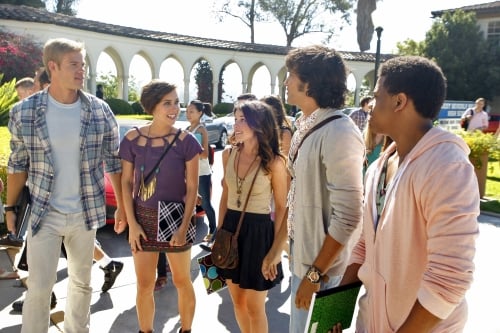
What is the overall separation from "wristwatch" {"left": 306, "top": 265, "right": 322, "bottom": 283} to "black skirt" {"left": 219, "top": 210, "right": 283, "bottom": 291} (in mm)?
911

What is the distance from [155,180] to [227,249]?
0.73 metres

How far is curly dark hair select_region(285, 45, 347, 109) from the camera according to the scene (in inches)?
92.5

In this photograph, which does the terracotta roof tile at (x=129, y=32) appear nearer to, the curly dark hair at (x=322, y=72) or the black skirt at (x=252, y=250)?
the black skirt at (x=252, y=250)

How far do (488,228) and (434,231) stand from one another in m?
7.13

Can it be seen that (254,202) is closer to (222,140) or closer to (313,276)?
A: (313,276)

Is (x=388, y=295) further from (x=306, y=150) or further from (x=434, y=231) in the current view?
(x=306, y=150)

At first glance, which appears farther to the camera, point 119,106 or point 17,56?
point 119,106

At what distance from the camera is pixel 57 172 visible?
3.12 metres

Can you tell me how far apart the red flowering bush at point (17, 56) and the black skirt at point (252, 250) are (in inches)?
735

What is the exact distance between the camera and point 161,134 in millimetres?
3424

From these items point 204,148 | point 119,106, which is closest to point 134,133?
point 204,148

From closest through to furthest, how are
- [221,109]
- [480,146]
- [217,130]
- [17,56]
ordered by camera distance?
[480,146]
[217,130]
[17,56]
[221,109]

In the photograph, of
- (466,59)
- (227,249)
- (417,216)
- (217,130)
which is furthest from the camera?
(466,59)

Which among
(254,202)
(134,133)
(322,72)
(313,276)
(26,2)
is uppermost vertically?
(26,2)
